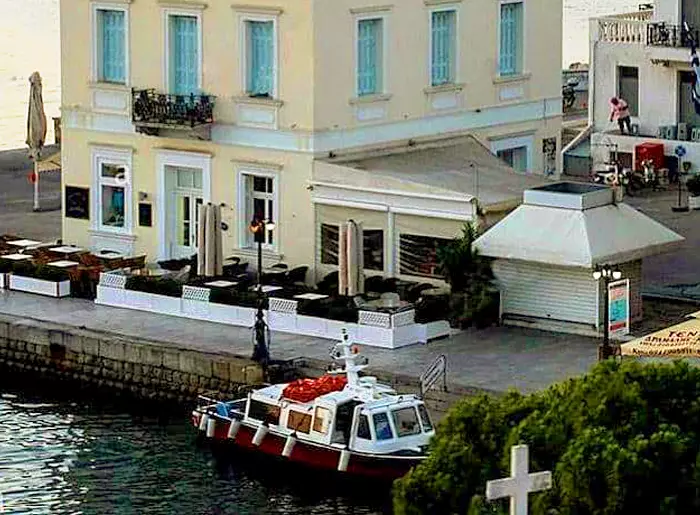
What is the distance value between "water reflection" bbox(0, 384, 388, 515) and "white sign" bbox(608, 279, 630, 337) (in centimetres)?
644

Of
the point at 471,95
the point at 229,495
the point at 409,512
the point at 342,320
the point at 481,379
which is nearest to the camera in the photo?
the point at 409,512

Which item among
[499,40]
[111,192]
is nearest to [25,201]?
[111,192]

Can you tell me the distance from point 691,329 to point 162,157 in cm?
1338

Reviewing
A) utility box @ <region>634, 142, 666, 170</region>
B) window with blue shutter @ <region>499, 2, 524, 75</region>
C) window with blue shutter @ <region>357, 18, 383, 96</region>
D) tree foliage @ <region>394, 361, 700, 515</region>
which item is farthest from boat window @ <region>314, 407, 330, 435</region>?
utility box @ <region>634, 142, 666, 170</region>

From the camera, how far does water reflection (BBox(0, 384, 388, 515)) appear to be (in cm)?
4097

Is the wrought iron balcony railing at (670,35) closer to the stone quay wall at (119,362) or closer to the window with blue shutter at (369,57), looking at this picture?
the window with blue shutter at (369,57)

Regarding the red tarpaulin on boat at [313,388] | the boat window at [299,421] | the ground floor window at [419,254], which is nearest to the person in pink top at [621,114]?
the ground floor window at [419,254]

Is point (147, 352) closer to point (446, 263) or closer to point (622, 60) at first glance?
point (446, 263)

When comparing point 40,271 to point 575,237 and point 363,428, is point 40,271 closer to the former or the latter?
point 575,237

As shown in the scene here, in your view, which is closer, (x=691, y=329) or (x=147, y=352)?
(x=691, y=329)

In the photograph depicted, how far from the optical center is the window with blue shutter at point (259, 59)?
51906mm

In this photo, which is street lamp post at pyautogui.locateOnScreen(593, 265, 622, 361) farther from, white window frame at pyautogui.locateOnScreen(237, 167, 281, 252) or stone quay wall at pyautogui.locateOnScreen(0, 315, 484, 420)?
white window frame at pyautogui.locateOnScreen(237, 167, 281, 252)

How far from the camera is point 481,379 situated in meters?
44.3

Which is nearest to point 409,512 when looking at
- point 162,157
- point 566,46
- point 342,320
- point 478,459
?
point 478,459
